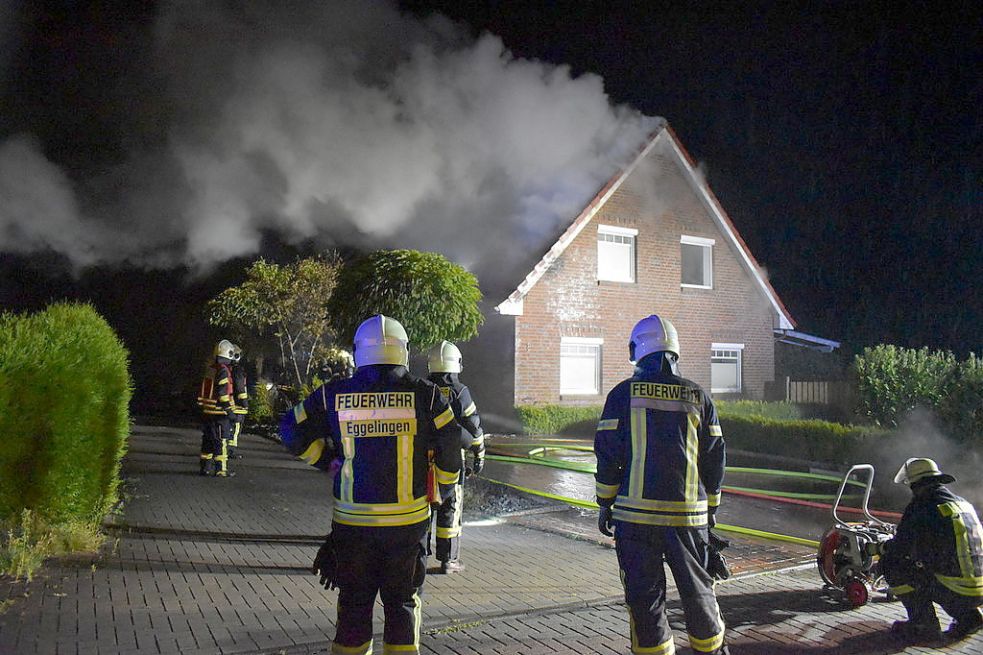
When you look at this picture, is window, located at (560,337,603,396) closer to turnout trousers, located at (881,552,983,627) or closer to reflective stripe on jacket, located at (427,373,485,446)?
reflective stripe on jacket, located at (427,373,485,446)

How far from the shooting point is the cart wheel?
204 inches

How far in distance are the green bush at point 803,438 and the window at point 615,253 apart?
4.95 metres

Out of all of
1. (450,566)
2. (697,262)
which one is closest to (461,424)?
(450,566)

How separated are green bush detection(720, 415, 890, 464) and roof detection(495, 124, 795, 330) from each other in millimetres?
5104

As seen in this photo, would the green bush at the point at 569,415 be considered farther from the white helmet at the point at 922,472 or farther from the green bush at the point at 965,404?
the white helmet at the point at 922,472

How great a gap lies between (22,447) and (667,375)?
4631mm

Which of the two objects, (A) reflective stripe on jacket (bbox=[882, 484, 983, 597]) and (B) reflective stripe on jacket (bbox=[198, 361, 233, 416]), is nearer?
(A) reflective stripe on jacket (bbox=[882, 484, 983, 597])

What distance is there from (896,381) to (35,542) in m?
13.1

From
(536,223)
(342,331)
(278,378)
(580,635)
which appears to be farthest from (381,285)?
(278,378)

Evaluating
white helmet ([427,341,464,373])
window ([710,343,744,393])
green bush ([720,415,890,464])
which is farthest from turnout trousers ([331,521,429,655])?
window ([710,343,744,393])

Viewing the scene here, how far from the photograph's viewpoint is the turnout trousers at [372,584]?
3.42 m

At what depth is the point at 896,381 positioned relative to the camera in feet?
43.2

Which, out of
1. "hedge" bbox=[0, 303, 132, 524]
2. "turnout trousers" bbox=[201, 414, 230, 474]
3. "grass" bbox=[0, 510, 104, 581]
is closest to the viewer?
"grass" bbox=[0, 510, 104, 581]

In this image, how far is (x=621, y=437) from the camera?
3893 mm
